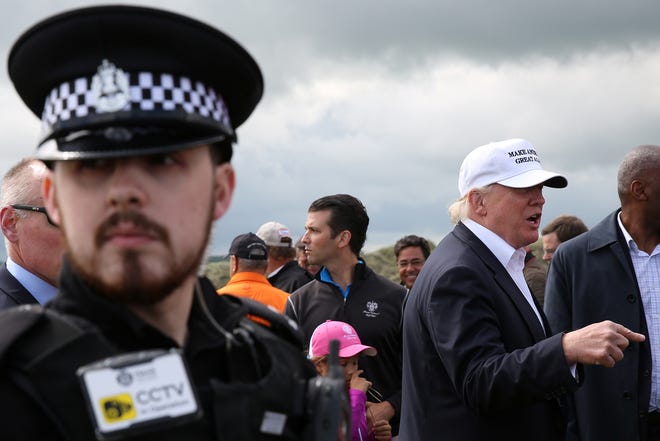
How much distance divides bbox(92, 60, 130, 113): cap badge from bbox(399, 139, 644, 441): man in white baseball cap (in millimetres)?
2181

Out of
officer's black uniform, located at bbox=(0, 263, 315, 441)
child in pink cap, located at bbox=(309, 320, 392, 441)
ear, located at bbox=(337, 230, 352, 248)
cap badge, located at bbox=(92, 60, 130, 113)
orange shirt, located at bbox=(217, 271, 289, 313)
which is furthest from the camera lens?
orange shirt, located at bbox=(217, 271, 289, 313)

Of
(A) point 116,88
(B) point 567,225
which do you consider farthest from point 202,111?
(B) point 567,225

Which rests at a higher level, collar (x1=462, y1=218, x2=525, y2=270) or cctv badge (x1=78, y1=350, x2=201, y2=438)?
collar (x1=462, y1=218, x2=525, y2=270)

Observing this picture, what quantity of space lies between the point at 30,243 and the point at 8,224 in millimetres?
156

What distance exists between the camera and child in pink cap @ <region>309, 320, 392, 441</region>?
4.55m

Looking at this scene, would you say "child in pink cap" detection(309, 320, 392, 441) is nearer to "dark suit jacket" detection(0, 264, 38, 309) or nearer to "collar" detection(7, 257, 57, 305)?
"collar" detection(7, 257, 57, 305)

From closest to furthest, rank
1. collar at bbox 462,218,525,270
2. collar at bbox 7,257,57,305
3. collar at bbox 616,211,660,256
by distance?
1. collar at bbox 7,257,57,305
2. collar at bbox 462,218,525,270
3. collar at bbox 616,211,660,256

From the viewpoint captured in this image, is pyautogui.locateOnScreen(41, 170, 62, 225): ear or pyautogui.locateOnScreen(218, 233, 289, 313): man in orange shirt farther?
pyautogui.locateOnScreen(218, 233, 289, 313): man in orange shirt

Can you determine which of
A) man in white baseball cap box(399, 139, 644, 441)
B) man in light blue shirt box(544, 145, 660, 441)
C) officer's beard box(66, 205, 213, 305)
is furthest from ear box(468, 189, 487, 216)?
officer's beard box(66, 205, 213, 305)

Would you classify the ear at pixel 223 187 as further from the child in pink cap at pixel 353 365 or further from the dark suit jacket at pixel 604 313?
the dark suit jacket at pixel 604 313

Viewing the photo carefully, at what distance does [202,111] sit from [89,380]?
2.10ft

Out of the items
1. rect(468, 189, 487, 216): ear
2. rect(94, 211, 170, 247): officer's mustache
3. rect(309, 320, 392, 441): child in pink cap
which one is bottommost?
rect(309, 320, 392, 441): child in pink cap

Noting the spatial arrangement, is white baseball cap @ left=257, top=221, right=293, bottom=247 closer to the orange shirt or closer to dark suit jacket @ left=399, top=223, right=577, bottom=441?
the orange shirt

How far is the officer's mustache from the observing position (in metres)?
1.66
